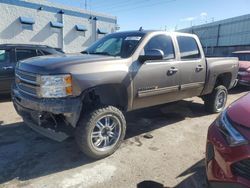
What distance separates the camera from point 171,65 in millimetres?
5086

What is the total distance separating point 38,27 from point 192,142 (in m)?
16.0

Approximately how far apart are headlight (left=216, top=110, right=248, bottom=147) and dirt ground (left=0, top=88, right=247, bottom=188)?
1.05m

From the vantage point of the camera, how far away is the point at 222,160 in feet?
8.25

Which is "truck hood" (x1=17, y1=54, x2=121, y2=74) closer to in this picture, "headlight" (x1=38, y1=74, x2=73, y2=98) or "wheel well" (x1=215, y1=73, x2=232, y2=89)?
"headlight" (x1=38, y1=74, x2=73, y2=98)

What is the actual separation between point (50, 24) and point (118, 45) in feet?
50.2

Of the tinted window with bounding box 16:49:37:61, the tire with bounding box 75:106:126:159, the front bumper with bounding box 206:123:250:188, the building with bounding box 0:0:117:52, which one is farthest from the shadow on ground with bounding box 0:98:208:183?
the building with bounding box 0:0:117:52

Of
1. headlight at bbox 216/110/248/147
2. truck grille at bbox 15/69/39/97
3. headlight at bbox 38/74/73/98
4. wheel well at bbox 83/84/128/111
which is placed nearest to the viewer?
headlight at bbox 216/110/248/147

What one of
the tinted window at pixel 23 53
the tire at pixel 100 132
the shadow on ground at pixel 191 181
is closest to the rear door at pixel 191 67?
the tire at pixel 100 132

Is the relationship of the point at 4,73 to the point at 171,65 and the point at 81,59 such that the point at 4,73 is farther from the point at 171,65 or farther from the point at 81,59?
the point at 171,65

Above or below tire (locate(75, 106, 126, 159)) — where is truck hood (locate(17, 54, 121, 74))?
above

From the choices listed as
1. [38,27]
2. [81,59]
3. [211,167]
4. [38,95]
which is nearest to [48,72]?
[38,95]

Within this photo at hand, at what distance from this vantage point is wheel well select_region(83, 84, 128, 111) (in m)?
4.21

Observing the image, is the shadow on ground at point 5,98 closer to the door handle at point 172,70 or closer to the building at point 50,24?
the door handle at point 172,70

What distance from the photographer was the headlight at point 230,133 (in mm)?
2406
